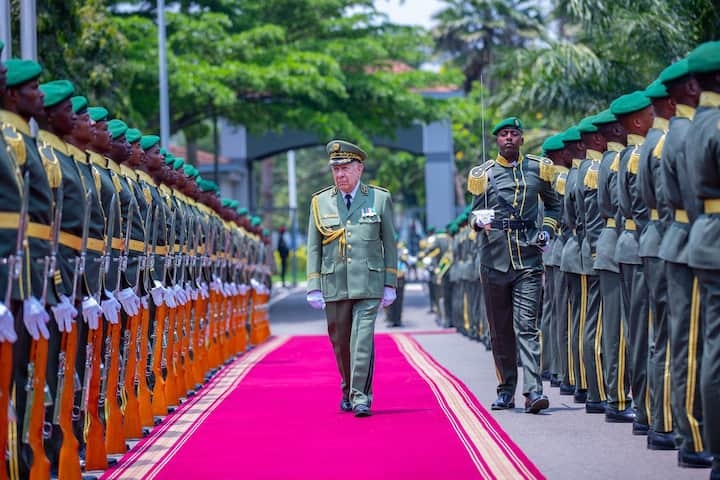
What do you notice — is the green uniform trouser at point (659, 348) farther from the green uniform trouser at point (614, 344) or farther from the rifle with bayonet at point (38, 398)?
the rifle with bayonet at point (38, 398)

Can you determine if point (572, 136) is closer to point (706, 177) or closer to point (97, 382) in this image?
point (706, 177)

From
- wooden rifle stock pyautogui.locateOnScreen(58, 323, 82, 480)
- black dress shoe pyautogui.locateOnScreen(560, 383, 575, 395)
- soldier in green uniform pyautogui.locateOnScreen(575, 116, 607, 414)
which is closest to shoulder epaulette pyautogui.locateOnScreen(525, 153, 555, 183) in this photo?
soldier in green uniform pyautogui.locateOnScreen(575, 116, 607, 414)

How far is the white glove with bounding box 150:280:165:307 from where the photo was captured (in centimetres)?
1099

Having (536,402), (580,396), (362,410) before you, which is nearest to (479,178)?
(536,402)

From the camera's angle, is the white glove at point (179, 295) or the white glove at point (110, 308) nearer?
the white glove at point (110, 308)

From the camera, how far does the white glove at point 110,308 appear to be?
29.5 ft

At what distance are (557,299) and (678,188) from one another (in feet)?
16.1

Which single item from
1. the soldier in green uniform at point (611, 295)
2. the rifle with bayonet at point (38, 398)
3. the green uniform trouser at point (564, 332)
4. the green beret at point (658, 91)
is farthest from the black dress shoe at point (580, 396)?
the rifle with bayonet at point (38, 398)

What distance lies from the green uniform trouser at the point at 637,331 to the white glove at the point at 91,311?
3646 millimetres

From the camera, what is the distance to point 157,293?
36.3 feet

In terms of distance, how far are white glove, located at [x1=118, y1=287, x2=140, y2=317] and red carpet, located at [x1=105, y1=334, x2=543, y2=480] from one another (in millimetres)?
968

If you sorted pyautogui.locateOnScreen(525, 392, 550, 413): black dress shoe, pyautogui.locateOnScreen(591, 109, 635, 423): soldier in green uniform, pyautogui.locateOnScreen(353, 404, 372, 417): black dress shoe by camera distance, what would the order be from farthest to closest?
1. pyautogui.locateOnScreen(525, 392, 550, 413): black dress shoe
2. pyautogui.locateOnScreen(353, 404, 372, 417): black dress shoe
3. pyautogui.locateOnScreen(591, 109, 635, 423): soldier in green uniform

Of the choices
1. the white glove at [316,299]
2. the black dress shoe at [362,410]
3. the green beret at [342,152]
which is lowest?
the black dress shoe at [362,410]

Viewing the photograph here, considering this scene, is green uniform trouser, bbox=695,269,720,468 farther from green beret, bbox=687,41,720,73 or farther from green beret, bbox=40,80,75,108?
green beret, bbox=40,80,75,108
